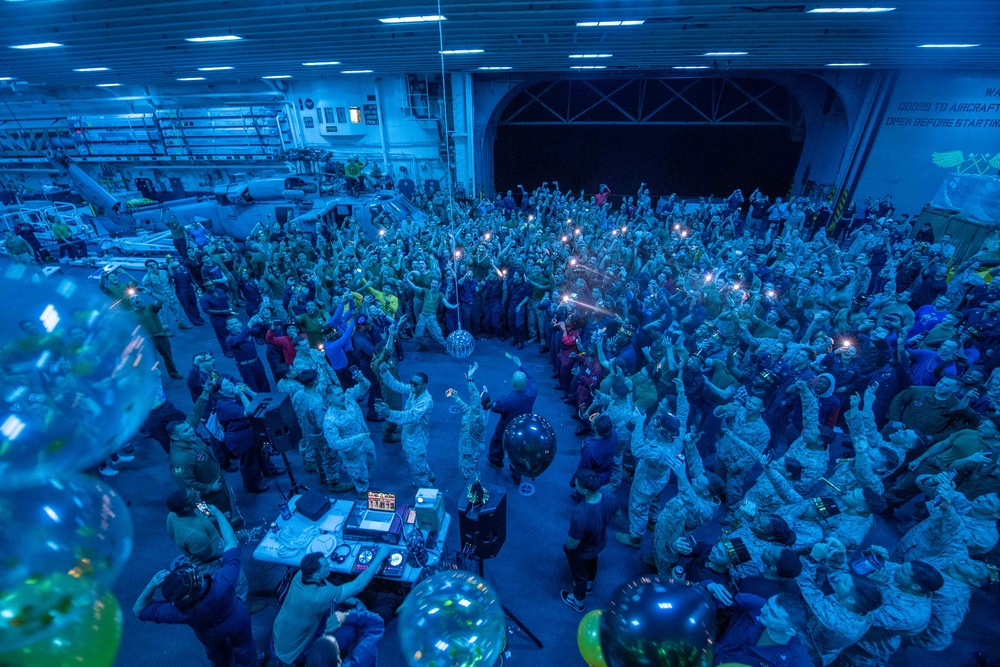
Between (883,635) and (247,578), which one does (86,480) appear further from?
(883,635)

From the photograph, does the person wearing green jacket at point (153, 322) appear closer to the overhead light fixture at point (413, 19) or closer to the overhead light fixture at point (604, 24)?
the overhead light fixture at point (413, 19)

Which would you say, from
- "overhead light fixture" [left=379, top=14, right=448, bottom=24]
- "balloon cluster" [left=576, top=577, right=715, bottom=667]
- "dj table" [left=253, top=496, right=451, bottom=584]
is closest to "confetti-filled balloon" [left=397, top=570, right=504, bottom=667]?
"balloon cluster" [left=576, top=577, right=715, bottom=667]

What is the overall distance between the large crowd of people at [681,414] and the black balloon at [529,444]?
0.43m

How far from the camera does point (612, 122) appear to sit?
18.4 metres

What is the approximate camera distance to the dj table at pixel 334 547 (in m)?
3.60

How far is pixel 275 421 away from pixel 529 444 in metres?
A: 2.91

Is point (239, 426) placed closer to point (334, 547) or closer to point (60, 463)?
point (334, 547)

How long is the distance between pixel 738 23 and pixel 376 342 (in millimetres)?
9010

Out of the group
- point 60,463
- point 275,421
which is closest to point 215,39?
point 275,421

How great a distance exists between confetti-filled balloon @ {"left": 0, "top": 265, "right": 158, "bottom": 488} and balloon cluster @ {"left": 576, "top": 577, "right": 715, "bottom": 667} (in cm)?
350

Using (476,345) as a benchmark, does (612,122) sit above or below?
above

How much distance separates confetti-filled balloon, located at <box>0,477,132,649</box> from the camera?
2.01 meters

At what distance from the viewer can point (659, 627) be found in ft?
6.99

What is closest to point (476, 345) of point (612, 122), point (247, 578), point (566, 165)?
point (247, 578)
